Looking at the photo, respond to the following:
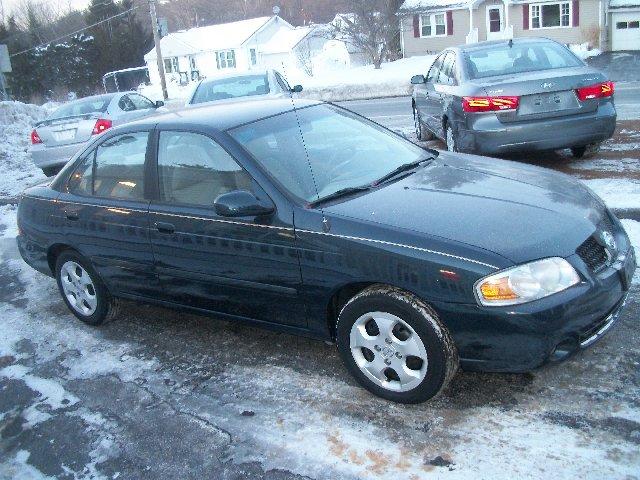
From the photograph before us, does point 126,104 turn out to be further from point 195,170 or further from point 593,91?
point 195,170

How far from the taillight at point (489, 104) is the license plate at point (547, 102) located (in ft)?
0.41

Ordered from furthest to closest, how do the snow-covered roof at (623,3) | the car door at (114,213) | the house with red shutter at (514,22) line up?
the house with red shutter at (514,22) → the snow-covered roof at (623,3) → the car door at (114,213)

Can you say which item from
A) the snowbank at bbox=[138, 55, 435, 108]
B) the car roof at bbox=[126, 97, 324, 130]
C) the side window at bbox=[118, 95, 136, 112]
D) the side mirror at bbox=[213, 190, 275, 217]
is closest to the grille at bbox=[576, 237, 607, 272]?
the side mirror at bbox=[213, 190, 275, 217]

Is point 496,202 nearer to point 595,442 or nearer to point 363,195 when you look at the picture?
point 363,195

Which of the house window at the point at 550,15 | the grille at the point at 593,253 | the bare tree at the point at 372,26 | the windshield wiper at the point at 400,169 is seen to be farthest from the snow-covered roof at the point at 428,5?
the grille at the point at 593,253

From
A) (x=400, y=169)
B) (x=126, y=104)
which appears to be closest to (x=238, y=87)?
(x=126, y=104)

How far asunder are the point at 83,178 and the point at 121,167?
477 millimetres

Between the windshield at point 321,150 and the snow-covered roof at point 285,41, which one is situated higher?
the snow-covered roof at point 285,41

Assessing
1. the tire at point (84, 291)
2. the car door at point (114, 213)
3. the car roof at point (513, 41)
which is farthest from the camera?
the car roof at point (513, 41)

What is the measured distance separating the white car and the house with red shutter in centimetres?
2267

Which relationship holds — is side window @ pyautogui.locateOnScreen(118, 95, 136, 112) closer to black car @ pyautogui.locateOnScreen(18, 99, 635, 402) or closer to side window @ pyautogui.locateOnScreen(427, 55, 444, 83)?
side window @ pyautogui.locateOnScreen(427, 55, 444, 83)

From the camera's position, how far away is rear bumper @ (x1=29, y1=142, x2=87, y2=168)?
12.8 meters

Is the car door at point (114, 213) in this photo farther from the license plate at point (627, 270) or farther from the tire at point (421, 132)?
the tire at point (421, 132)

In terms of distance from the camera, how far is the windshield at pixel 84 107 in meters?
13.7
